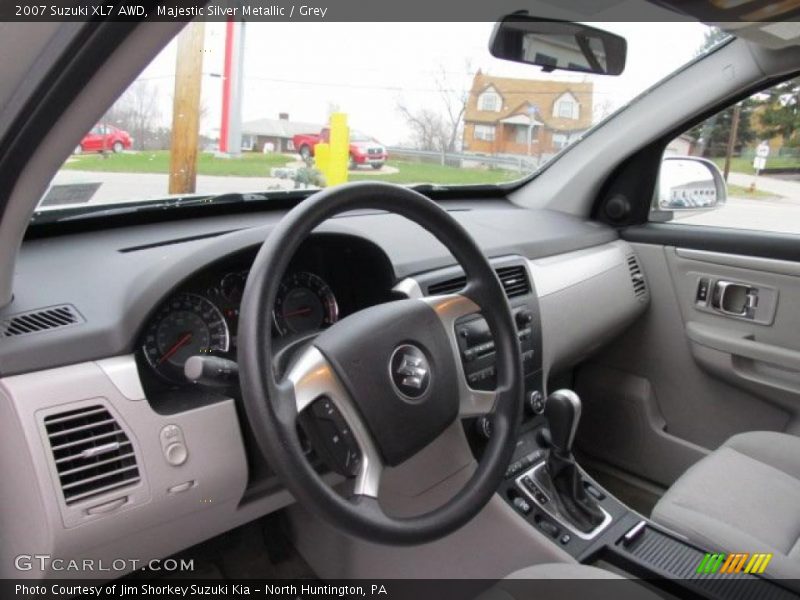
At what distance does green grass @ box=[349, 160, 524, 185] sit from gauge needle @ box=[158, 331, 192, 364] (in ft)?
3.00

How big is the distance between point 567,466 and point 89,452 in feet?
4.23

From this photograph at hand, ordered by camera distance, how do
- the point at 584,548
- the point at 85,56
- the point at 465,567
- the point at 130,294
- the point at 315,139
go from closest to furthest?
the point at 85,56 < the point at 130,294 < the point at 584,548 < the point at 465,567 < the point at 315,139

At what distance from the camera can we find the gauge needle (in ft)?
4.85

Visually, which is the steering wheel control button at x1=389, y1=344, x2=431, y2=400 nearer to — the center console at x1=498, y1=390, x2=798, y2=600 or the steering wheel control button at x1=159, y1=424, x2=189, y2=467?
the steering wheel control button at x1=159, y1=424, x2=189, y2=467

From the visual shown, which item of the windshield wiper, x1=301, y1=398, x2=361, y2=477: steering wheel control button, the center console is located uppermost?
the windshield wiper

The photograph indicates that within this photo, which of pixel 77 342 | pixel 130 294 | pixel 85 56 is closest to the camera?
pixel 85 56

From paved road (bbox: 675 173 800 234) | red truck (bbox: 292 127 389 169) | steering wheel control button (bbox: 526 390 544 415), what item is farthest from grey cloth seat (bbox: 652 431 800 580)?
red truck (bbox: 292 127 389 169)

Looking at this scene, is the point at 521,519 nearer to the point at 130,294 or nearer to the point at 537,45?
the point at 130,294

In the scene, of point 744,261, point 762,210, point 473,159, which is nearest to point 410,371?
point 473,159

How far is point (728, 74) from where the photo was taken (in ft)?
7.89

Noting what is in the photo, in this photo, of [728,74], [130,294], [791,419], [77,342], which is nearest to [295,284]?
[130,294]

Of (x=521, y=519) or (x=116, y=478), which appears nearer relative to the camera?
(x=116, y=478)

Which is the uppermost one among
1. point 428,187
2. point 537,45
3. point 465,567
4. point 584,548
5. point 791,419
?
point 537,45

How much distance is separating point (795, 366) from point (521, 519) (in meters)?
1.29
